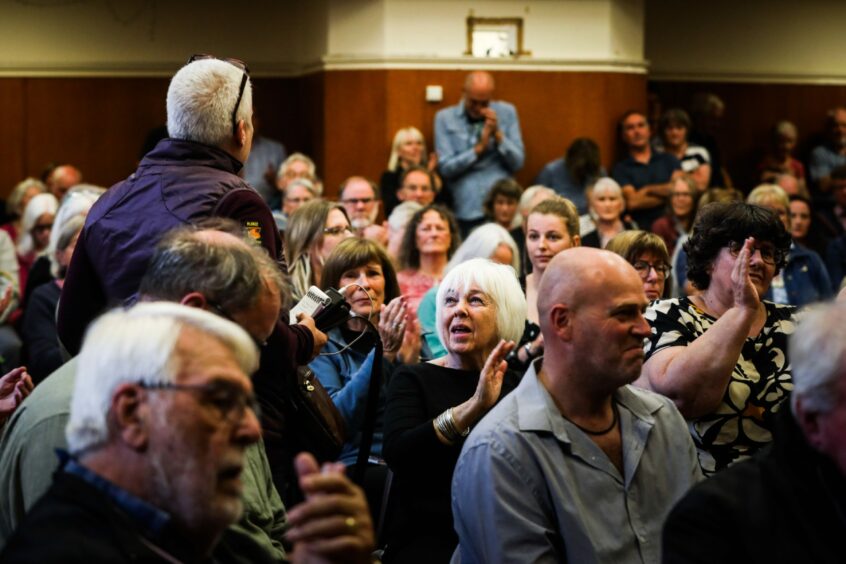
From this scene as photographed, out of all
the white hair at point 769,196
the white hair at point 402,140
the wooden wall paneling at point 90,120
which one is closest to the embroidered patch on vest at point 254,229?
the white hair at point 769,196

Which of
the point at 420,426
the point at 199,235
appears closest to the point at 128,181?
the point at 199,235

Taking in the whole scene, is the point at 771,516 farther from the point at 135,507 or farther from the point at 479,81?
the point at 479,81

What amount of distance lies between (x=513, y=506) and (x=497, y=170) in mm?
6448

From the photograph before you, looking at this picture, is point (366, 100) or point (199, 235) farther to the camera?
point (366, 100)

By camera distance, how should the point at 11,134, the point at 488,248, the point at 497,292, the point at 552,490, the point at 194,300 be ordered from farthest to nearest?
the point at 11,134 < the point at 488,248 < the point at 497,292 < the point at 552,490 < the point at 194,300

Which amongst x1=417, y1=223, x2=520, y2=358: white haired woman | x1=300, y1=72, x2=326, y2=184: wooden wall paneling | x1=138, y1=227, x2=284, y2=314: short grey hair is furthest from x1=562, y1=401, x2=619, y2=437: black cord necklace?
x1=300, y1=72, x2=326, y2=184: wooden wall paneling

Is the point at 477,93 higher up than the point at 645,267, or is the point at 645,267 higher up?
the point at 477,93

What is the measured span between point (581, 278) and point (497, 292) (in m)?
0.97

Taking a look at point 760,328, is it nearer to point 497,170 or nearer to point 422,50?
point 497,170

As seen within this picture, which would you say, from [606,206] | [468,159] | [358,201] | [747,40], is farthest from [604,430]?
[747,40]

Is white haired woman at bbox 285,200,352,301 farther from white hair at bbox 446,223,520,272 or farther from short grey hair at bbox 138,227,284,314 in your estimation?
short grey hair at bbox 138,227,284,314

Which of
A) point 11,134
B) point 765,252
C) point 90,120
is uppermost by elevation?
point 90,120

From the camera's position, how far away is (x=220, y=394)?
2.17 metres

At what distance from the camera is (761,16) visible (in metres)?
11.4
